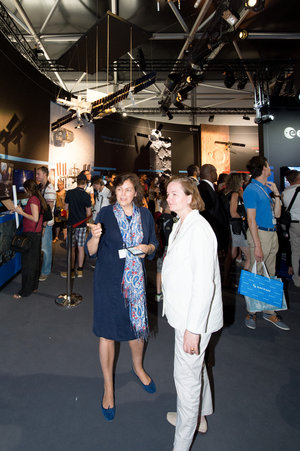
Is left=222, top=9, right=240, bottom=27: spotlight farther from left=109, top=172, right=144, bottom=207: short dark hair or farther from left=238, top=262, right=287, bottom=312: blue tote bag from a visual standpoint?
left=238, top=262, right=287, bottom=312: blue tote bag

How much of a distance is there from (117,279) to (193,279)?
70 cm

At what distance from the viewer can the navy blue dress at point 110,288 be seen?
1.81m

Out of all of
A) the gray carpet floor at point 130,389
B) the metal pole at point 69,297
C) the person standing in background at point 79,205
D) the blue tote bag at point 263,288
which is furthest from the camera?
the person standing in background at point 79,205

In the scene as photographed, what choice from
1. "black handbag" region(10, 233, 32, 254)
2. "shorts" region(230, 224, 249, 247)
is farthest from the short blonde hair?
"black handbag" region(10, 233, 32, 254)

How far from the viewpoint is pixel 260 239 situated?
3.10 m

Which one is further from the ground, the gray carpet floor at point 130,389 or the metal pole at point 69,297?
the metal pole at point 69,297

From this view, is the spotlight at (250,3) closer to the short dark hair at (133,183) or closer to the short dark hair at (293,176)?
the short dark hair at (293,176)

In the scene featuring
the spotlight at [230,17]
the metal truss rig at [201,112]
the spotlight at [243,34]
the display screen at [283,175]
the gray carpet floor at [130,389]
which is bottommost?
the gray carpet floor at [130,389]

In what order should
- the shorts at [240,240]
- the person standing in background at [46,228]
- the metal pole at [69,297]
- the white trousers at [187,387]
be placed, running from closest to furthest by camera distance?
the white trousers at [187,387]
the metal pole at [69,297]
the shorts at [240,240]
the person standing in background at [46,228]

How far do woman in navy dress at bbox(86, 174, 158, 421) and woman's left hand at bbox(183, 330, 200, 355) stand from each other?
0.63 metres

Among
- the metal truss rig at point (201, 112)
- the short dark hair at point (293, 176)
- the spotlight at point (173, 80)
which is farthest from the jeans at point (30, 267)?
the metal truss rig at point (201, 112)

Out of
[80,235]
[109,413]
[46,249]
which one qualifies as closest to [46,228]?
[46,249]

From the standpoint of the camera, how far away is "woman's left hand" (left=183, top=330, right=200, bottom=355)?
130 centimetres

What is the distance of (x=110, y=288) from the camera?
183 cm
